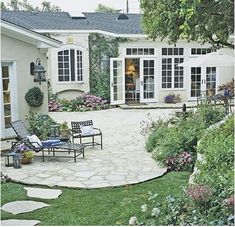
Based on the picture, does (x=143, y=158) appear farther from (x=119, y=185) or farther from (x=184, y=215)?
(x=184, y=215)

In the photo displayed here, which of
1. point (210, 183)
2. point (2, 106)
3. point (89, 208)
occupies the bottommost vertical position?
point (89, 208)

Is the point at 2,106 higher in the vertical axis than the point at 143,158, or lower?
higher

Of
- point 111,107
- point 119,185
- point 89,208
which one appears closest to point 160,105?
point 111,107

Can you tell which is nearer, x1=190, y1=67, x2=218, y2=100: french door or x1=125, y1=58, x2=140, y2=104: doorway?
x1=125, y1=58, x2=140, y2=104: doorway

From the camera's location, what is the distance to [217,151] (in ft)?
20.8

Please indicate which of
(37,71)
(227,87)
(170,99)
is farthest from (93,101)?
(37,71)

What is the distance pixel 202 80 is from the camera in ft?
69.0

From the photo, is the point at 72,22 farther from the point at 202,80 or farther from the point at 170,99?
the point at 202,80

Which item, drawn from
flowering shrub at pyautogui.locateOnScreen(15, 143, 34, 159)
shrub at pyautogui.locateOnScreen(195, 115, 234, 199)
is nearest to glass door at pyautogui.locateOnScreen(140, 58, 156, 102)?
flowering shrub at pyautogui.locateOnScreen(15, 143, 34, 159)

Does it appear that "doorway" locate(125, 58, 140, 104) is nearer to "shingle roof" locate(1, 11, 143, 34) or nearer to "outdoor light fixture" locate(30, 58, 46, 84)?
"shingle roof" locate(1, 11, 143, 34)

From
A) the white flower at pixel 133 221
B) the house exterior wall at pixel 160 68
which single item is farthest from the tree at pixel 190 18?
the house exterior wall at pixel 160 68

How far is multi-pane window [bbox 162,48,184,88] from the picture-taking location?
67.0ft

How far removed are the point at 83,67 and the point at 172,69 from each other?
448 centimetres

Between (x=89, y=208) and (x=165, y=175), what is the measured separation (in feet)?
7.86
